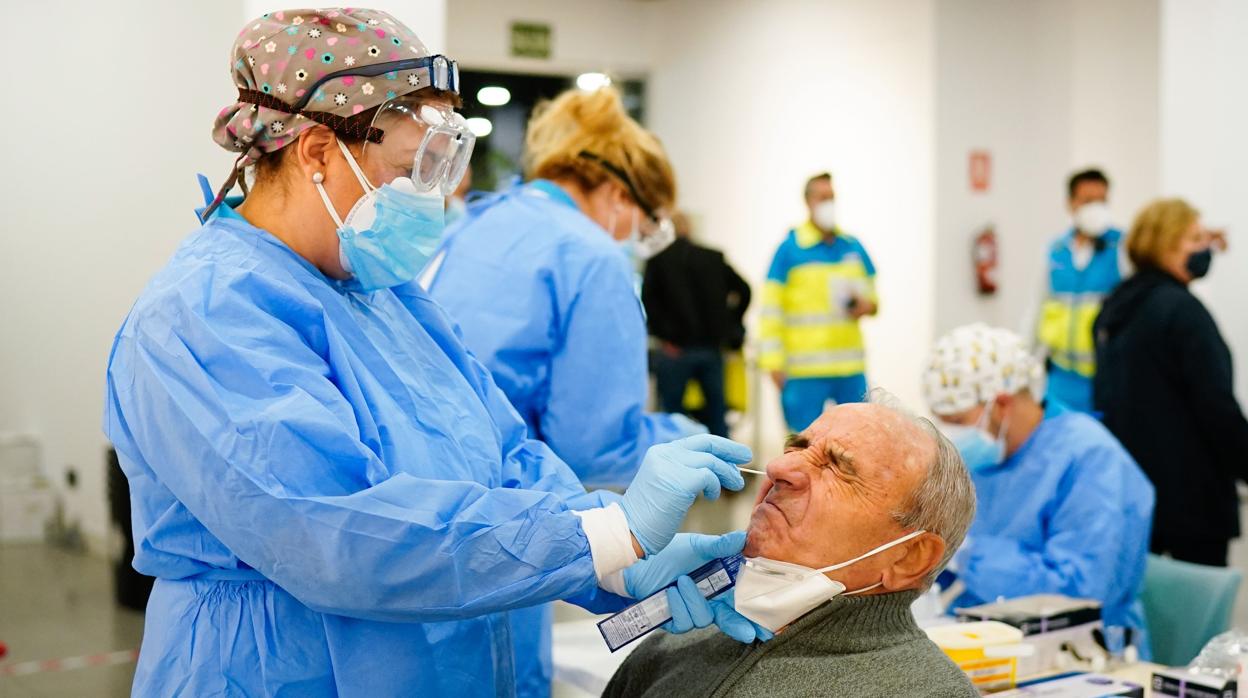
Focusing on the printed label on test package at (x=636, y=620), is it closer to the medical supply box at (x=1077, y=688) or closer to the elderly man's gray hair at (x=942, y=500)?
the elderly man's gray hair at (x=942, y=500)

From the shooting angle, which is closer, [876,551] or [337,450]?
[337,450]

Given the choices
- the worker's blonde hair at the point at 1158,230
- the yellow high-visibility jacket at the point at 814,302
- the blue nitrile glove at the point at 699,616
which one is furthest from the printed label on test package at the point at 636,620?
the yellow high-visibility jacket at the point at 814,302

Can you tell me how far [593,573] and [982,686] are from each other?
862 millimetres

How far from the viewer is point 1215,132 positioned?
5152 mm

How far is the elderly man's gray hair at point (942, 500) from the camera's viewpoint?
1.63m

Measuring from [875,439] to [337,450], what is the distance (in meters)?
0.74

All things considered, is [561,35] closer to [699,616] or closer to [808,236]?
[808,236]

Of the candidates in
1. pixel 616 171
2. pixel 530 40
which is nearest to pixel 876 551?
pixel 616 171

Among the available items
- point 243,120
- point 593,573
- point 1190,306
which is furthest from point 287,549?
point 1190,306

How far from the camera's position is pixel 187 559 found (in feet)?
4.78

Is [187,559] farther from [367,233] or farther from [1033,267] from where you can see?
[1033,267]

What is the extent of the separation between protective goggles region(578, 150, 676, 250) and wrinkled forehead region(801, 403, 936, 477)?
1009 millimetres

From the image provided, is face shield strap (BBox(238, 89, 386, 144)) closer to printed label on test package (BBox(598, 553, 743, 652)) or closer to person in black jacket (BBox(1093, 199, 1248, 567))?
printed label on test package (BBox(598, 553, 743, 652))

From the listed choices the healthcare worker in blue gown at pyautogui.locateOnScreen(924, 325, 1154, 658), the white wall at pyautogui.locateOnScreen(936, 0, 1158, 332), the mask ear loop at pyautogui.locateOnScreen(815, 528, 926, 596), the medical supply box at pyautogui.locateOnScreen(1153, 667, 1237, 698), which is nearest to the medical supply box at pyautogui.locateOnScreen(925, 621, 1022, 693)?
the medical supply box at pyautogui.locateOnScreen(1153, 667, 1237, 698)
